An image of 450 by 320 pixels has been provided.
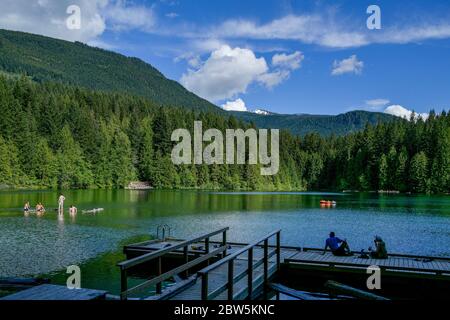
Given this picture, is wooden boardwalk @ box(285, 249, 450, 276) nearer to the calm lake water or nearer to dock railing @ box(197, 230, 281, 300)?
dock railing @ box(197, 230, 281, 300)

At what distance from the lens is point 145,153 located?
14862 centimetres

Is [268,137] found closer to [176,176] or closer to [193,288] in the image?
[176,176]

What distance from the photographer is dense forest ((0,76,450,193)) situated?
120812 millimetres

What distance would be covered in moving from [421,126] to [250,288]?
14227 centimetres

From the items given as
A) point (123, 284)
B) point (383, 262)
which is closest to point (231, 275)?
point (123, 284)

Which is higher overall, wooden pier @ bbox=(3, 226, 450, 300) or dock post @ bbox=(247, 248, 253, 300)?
dock post @ bbox=(247, 248, 253, 300)

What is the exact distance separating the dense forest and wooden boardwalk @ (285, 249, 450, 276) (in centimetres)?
10480

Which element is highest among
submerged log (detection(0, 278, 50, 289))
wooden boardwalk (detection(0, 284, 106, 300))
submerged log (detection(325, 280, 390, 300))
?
wooden boardwalk (detection(0, 284, 106, 300))

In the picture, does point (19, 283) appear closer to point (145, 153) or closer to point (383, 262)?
point (383, 262)

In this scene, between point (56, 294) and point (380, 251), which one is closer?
point (56, 294)

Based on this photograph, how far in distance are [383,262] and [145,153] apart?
131653 millimetres

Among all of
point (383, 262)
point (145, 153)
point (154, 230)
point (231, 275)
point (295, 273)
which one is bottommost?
point (154, 230)

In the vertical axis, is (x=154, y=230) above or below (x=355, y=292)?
below

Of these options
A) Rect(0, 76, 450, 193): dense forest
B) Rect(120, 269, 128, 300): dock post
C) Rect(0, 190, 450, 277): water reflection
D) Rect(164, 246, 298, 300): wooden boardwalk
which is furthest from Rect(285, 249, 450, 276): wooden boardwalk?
Rect(0, 76, 450, 193): dense forest
